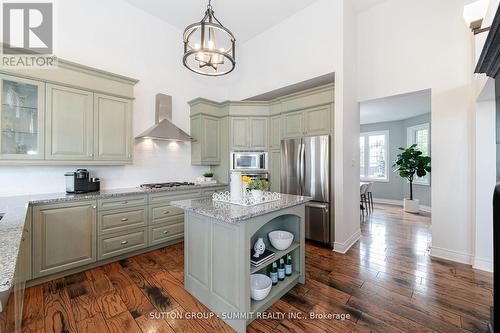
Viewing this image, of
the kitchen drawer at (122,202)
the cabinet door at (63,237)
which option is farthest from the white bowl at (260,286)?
the cabinet door at (63,237)

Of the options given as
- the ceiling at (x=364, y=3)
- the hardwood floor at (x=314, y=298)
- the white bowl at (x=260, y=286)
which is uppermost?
the ceiling at (x=364, y=3)

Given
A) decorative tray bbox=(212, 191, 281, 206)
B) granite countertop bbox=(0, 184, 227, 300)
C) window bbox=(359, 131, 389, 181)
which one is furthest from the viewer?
window bbox=(359, 131, 389, 181)

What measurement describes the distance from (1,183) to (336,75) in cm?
466

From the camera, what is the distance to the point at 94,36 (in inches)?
128

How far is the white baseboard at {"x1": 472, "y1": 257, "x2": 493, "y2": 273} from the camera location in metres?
2.63

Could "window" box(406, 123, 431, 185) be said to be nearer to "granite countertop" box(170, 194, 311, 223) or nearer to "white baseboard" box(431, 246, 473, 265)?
"white baseboard" box(431, 246, 473, 265)

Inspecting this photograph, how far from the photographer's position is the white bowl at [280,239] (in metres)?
2.17

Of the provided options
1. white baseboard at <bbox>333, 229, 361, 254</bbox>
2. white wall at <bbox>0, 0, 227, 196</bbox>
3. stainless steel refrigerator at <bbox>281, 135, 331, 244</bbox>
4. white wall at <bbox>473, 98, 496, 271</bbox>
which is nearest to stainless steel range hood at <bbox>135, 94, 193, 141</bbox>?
white wall at <bbox>0, 0, 227, 196</bbox>

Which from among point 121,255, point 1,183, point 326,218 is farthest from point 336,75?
point 1,183

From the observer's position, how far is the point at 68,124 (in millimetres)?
2711

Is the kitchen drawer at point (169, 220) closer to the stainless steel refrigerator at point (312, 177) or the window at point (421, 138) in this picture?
the stainless steel refrigerator at point (312, 177)

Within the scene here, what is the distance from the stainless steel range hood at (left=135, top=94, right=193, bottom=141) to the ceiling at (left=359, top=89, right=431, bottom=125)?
3.62 metres

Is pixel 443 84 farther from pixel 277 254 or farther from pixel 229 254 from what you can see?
pixel 229 254

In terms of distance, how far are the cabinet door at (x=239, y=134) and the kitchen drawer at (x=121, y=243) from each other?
2232mm
